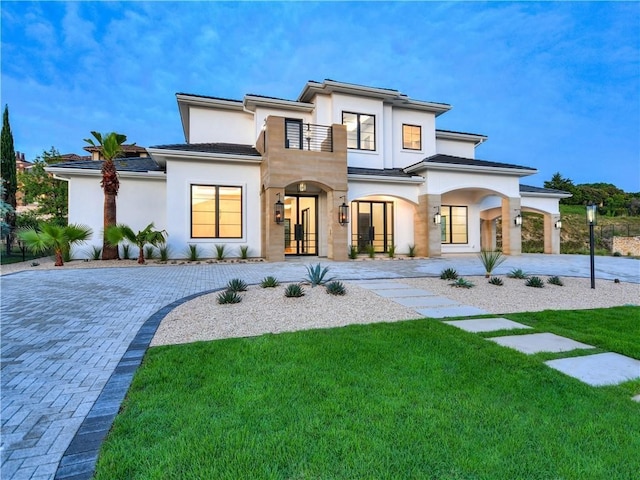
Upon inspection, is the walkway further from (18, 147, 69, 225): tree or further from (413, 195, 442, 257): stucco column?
(18, 147, 69, 225): tree

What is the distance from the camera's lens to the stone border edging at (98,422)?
182cm

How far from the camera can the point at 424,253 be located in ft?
49.5

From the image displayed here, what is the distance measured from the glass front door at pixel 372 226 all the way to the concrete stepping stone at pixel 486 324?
10581mm

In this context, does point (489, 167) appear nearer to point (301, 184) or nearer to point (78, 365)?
point (301, 184)

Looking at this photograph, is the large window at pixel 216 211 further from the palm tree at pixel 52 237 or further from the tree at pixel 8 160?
the tree at pixel 8 160

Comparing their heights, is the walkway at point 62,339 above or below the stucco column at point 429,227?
below

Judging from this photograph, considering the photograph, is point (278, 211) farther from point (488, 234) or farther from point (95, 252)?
point (488, 234)

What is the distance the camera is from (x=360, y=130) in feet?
53.1

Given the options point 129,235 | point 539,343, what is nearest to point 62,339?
point 539,343

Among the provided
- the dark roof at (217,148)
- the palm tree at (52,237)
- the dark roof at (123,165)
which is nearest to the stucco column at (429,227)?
the dark roof at (217,148)

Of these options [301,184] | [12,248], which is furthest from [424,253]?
[12,248]

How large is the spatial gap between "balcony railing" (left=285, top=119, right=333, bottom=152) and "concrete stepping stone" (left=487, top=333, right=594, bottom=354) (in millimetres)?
11372

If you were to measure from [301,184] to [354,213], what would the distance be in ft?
11.0

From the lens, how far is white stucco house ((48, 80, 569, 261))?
12953 millimetres
